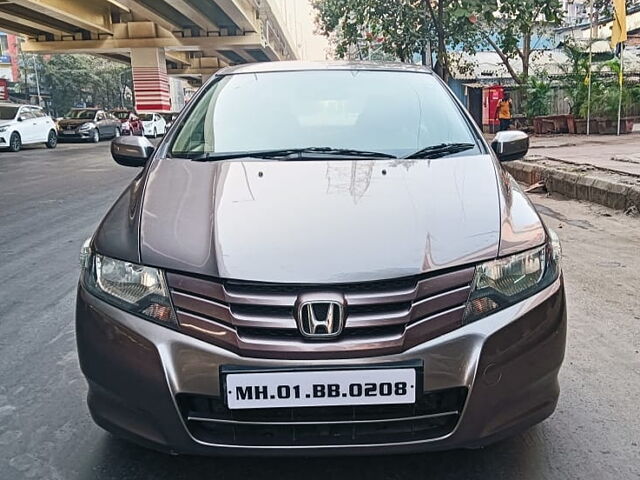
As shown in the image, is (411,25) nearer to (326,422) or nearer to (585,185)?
(585,185)

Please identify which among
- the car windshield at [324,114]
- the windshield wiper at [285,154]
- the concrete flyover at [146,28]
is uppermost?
the concrete flyover at [146,28]

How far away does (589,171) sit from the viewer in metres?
8.85

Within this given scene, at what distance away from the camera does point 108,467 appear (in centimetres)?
228

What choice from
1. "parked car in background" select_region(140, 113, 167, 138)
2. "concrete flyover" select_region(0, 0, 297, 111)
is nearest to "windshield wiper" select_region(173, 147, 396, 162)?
"concrete flyover" select_region(0, 0, 297, 111)

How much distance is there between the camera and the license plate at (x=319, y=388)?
1834 millimetres

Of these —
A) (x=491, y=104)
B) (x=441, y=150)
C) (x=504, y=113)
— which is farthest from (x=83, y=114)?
(x=441, y=150)

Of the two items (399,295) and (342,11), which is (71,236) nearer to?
(399,295)

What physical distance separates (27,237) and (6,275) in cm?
167

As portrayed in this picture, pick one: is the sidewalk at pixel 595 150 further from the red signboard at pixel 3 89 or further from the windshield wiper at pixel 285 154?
the red signboard at pixel 3 89

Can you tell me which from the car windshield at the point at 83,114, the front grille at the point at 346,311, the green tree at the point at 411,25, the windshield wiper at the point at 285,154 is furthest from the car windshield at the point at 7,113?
the front grille at the point at 346,311

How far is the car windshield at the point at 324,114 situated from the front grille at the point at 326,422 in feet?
4.08

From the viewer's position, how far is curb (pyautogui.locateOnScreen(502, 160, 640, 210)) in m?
7.33

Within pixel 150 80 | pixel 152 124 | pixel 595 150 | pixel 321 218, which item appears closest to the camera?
pixel 321 218

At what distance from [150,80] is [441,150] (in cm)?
3389
